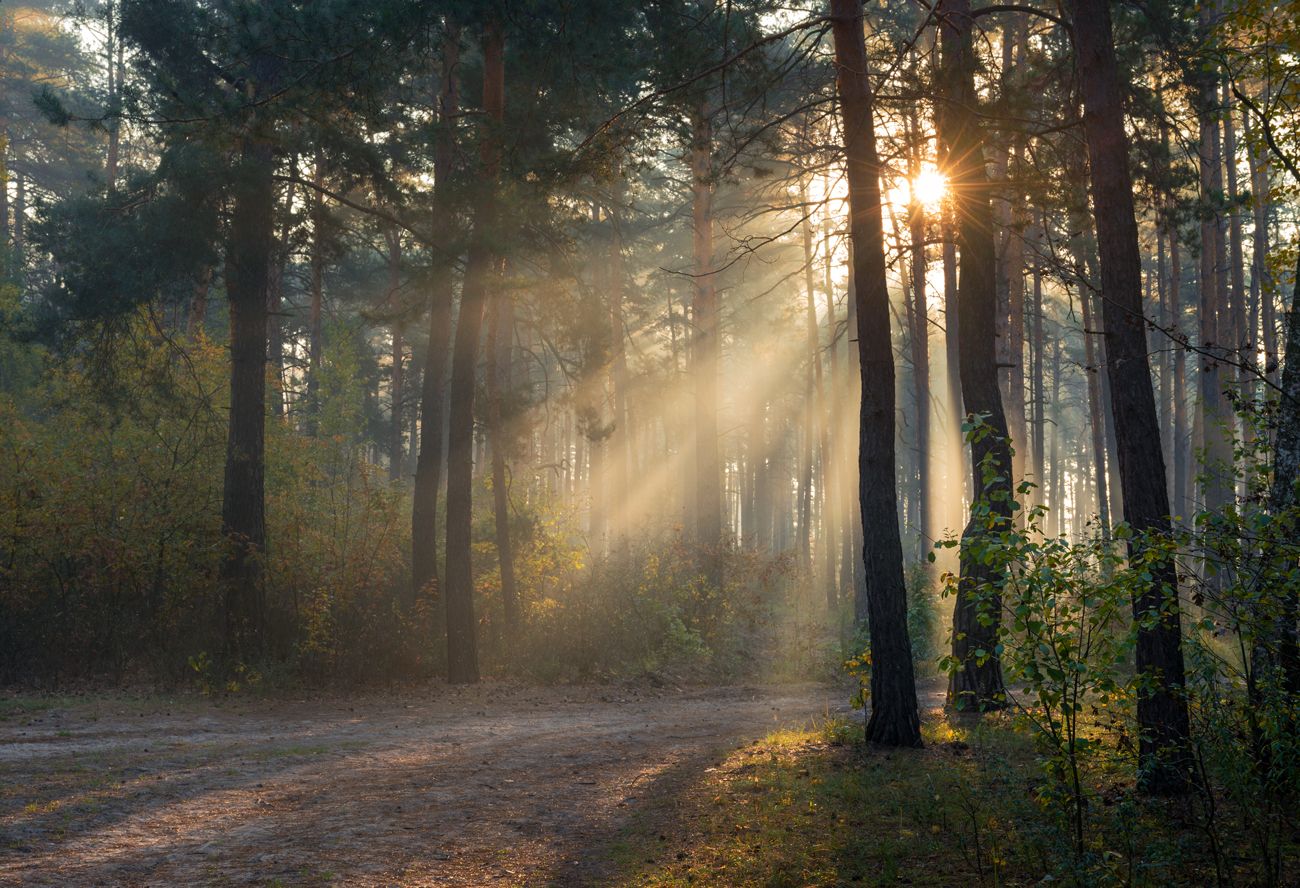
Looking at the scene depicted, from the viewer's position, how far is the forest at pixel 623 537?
603cm

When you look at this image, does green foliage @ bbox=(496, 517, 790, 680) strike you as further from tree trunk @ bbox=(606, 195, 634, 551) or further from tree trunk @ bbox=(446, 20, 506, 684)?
tree trunk @ bbox=(606, 195, 634, 551)

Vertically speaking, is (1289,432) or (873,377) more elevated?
(873,377)

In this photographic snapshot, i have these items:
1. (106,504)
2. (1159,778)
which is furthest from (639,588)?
(1159,778)

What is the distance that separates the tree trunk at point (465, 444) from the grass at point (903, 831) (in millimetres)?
7617

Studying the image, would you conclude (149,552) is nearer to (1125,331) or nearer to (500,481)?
(500,481)

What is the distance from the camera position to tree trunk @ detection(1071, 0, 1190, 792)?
7324mm

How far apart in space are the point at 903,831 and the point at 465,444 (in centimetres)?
1068

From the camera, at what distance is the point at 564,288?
1781 cm

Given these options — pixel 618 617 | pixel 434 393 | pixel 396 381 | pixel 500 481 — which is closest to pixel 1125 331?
pixel 500 481

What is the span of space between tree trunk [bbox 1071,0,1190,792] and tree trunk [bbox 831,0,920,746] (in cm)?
233

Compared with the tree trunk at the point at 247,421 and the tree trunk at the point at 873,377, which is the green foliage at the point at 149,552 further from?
the tree trunk at the point at 873,377

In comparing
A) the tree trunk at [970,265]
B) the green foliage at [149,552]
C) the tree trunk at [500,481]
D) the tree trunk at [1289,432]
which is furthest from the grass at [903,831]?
the tree trunk at [500,481]

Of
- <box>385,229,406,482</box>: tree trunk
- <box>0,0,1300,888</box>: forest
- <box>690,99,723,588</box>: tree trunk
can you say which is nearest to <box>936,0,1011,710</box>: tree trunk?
<box>0,0,1300,888</box>: forest

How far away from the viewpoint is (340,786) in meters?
8.62
